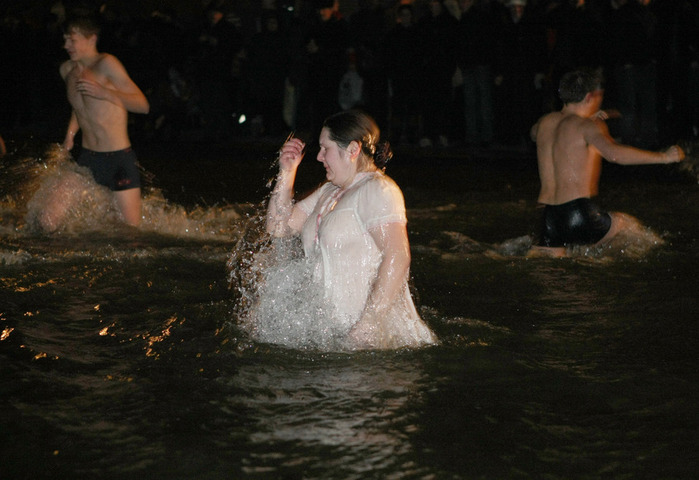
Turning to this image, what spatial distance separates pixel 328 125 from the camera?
15.9 ft

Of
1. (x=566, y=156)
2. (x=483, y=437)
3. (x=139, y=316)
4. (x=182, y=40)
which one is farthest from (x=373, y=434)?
(x=182, y=40)

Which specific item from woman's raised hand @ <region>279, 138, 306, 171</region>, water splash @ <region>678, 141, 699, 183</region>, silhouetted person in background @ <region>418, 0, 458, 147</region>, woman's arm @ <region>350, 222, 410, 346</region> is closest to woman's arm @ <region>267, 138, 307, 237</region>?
woman's raised hand @ <region>279, 138, 306, 171</region>

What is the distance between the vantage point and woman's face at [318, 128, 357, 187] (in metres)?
4.86

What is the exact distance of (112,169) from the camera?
28.0ft

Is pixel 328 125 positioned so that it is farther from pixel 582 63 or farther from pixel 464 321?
pixel 582 63

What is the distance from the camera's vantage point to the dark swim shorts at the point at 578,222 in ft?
25.5

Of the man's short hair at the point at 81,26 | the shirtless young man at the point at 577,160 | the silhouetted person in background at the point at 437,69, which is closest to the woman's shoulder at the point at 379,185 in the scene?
the shirtless young man at the point at 577,160

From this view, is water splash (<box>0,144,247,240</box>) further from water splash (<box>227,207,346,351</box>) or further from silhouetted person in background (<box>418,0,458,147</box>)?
silhouetted person in background (<box>418,0,458,147</box>)

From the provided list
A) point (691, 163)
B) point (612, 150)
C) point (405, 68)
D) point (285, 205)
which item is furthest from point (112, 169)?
point (405, 68)

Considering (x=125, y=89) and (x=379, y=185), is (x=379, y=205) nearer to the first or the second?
(x=379, y=185)

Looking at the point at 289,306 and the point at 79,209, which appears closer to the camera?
the point at 289,306

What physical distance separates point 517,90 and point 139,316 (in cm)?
926

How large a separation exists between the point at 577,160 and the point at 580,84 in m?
0.56

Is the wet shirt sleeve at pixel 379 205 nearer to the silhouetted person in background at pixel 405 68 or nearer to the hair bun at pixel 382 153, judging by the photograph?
the hair bun at pixel 382 153
